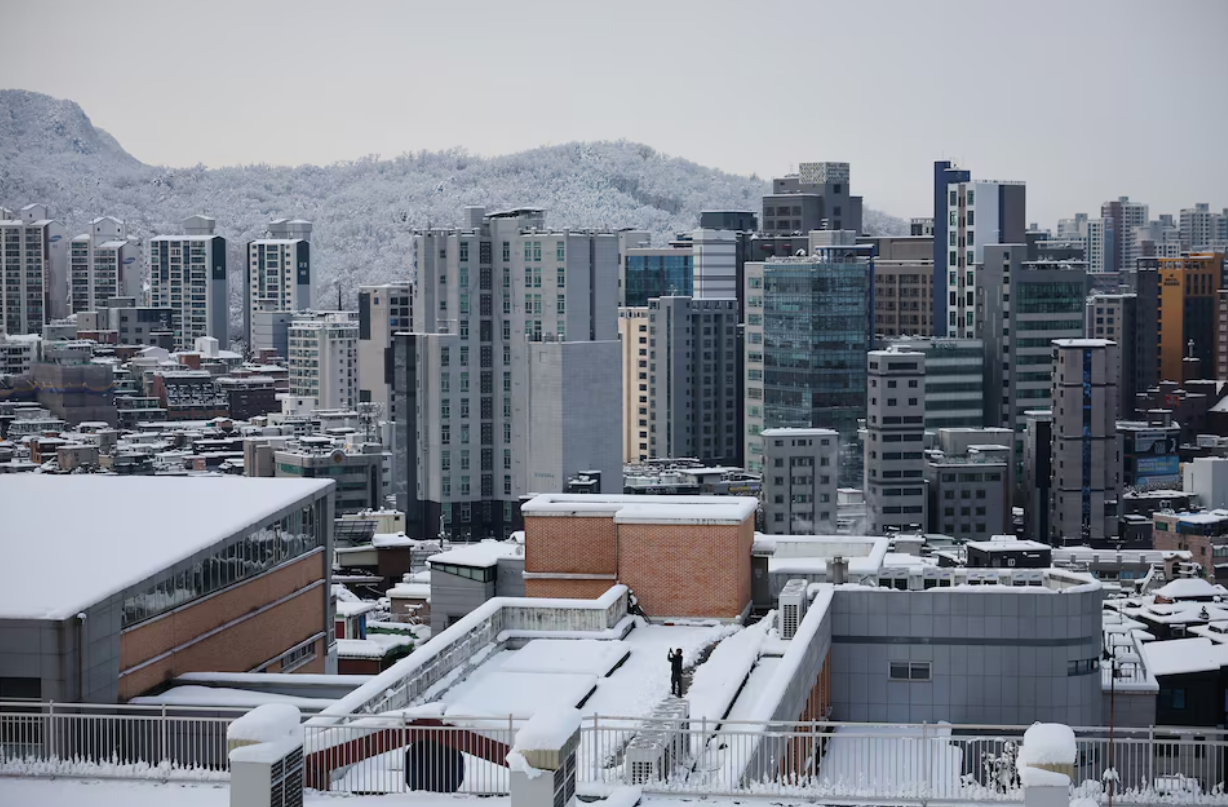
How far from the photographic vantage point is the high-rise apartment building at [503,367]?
35.9 meters

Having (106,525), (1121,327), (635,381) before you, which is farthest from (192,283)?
(106,525)

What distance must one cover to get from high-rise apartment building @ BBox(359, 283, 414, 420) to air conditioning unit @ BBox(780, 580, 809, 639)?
145ft

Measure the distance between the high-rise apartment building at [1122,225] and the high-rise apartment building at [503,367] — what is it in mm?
47601

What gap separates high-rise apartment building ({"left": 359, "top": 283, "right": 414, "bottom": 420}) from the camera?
175ft

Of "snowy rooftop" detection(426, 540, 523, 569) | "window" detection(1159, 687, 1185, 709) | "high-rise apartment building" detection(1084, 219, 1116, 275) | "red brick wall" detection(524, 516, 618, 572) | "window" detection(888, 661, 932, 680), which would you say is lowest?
"window" detection(1159, 687, 1185, 709)

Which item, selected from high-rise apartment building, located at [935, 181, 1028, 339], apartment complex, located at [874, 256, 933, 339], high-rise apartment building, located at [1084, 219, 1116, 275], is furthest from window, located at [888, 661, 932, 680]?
high-rise apartment building, located at [1084, 219, 1116, 275]

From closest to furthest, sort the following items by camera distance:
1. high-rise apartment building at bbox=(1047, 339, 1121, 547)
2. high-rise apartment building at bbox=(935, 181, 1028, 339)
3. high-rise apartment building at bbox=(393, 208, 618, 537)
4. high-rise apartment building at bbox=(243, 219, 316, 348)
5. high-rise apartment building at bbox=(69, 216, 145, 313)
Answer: high-rise apartment building at bbox=(1047, 339, 1121, 547) < high-rise apartment building at bbox=(393, 208, 618, 537) < high-rise apartment building at bbox=(935, 181, 1028, 339) < high-rise apartment building at bbox=(69, 216, 145, 313) < high-rise apartment building at bbox=(243, 219, 316, 348)

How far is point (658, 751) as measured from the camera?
5020 mm

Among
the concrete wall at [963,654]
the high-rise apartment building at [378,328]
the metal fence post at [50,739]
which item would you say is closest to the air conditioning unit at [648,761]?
the metal fence post at [50,739]

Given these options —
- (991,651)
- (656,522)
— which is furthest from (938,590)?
(656,522)

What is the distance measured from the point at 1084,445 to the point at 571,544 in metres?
26.1

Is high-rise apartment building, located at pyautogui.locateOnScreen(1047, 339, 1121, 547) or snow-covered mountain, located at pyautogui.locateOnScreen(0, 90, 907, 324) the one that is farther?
snow-covered mountain, located at pyautogui.locateOnScreen(0, 90, 907, 324)

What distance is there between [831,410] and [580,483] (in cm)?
802

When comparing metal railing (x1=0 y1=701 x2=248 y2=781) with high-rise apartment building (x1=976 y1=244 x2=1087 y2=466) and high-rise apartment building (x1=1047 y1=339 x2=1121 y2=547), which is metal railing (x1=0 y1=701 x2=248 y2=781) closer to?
high-rise apartment building (x1=1047 y1=339 x2=1121 y2=547)
